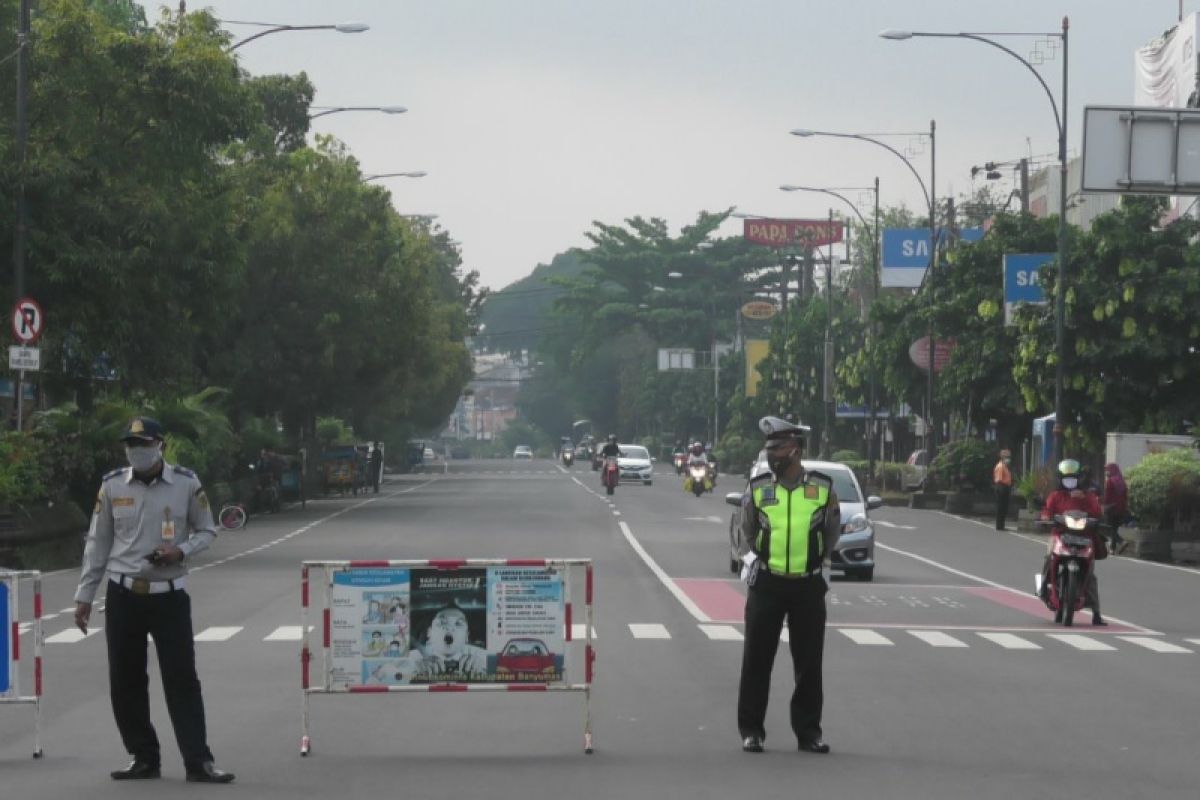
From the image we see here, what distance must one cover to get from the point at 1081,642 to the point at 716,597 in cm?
594

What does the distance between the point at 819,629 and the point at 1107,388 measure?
37.5 metres

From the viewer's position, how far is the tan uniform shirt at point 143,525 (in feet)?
35.5

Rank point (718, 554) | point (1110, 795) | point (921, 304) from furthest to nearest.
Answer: point (921, 304)
point (718, 554)
point (1110, 795)

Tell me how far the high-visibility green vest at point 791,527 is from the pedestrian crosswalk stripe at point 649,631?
25.7ft

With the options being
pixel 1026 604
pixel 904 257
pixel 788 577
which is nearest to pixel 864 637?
pixel 1026 604

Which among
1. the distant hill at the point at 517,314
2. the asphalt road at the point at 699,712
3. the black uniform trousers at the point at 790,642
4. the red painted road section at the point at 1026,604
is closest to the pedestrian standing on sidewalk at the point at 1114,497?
the asphalt road at the point at 699,712

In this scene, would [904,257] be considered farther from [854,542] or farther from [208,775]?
[208,775]

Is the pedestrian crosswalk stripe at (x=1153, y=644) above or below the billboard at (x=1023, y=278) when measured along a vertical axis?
below

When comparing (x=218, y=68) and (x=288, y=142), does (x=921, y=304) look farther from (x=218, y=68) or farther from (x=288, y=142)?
(x=218, y=68)

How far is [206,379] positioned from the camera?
182ft

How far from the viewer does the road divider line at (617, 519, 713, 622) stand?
2259 centimetres

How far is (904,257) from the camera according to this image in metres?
75.9

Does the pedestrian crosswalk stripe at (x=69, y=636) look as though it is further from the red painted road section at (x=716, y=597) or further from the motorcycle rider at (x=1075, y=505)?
the motorcycle rider at (x=1075, y=505)

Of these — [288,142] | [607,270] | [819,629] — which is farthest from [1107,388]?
[607,270]
